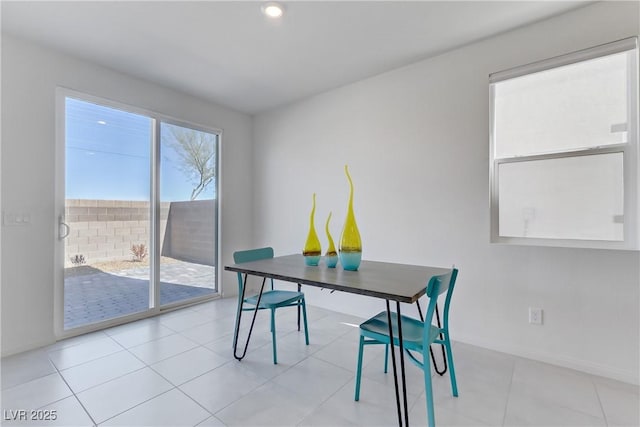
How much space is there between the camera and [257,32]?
2.26 meters

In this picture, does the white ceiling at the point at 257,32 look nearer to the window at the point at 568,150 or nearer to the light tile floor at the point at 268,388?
the window at the point at 568,150

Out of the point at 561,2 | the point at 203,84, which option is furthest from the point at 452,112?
the point at 203,84

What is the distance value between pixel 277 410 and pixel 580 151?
2688 millimetres

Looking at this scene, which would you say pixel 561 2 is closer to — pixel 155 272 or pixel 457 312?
pixel 457 312

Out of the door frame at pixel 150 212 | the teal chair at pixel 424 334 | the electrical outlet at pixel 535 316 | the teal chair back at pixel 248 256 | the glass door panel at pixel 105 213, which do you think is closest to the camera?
the teal chair at pixel 424 334

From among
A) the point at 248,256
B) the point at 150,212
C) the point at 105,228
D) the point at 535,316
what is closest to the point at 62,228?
the point at 105,228

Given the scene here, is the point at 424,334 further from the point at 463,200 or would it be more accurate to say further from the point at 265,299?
the point at 463,200

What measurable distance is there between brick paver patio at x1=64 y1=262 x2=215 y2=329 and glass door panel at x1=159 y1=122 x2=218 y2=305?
0.04 ft

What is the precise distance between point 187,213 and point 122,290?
105 cm

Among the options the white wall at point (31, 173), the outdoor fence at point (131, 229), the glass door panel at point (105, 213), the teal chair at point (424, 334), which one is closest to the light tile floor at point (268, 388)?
the teal chair at point (424, 334)

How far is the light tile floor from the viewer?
1.57 meters

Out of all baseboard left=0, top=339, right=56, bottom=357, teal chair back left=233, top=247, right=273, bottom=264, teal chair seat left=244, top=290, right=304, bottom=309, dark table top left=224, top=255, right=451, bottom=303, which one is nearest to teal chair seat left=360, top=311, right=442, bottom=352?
dark table top left=224, top=255, right=451, bottom=303

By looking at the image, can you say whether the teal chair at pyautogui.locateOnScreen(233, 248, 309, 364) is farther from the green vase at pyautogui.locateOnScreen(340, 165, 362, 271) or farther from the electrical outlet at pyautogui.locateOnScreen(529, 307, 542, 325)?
the electrical outlet at pyautogui.locateOnScreen(529, 307, 542, 325)

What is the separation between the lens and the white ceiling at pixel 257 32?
1.99 m
